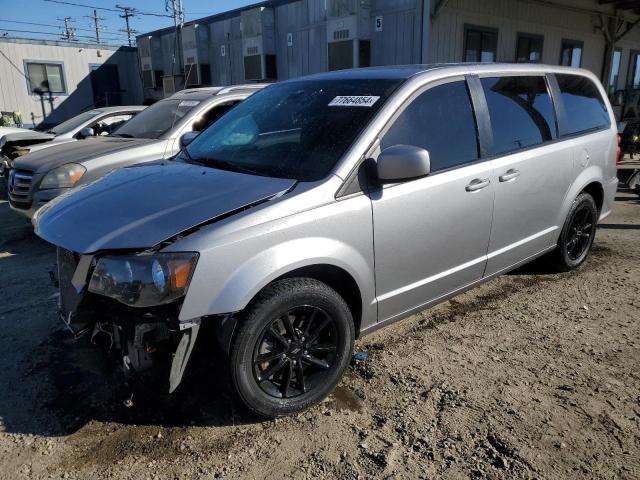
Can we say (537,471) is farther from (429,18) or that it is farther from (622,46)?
(622,46)

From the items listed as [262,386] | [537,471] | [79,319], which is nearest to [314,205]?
[262,386]

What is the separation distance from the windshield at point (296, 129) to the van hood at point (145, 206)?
0.63 feet

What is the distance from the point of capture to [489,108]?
3.52 metres

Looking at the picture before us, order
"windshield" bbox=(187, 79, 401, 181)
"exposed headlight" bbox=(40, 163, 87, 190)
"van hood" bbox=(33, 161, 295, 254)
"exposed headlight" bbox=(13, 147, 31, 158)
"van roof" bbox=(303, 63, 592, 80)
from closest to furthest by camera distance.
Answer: "van hood" bbox=(33, 161, 295, 254) → "windshield" bbox=(187, 79, 401, 181) → "van roof" bbox=(303, 63, 592, 80) → "exposed headlight" bbox=(40, 163, 87, 190) → "exposed headlight" bbox=(13, 147, 31, 158)

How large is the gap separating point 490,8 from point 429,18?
306 centimetres

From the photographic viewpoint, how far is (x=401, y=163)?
2648 millimetres

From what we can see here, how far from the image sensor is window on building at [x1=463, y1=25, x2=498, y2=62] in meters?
13.5

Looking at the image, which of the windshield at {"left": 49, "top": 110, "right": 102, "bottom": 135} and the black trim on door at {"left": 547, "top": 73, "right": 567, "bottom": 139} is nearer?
the black trim on door at {"left": 547, "top": 73, "right": 567, "bottom": 139}

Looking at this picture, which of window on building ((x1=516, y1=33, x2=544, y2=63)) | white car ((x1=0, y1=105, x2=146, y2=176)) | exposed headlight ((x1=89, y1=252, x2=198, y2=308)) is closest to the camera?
exposed headlight ((x1=89, y1=252, x2=198, y2=308))

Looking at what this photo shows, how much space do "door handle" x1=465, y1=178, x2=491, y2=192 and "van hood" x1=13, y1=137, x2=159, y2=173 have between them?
385 centimetres

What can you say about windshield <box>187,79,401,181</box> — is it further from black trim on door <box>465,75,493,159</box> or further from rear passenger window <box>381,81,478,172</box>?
black trim on door <box>465,75,493,159</box>

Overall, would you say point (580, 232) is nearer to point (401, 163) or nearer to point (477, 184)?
point (477, 184)

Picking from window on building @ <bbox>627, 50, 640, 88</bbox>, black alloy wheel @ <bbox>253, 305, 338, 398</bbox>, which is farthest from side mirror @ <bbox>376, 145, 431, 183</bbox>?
window on building @ <bbox>627, 50, 640, 88</bbox>

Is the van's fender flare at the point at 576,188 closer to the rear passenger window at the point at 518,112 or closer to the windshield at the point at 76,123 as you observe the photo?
the rear passenger window at the point at 518,112
